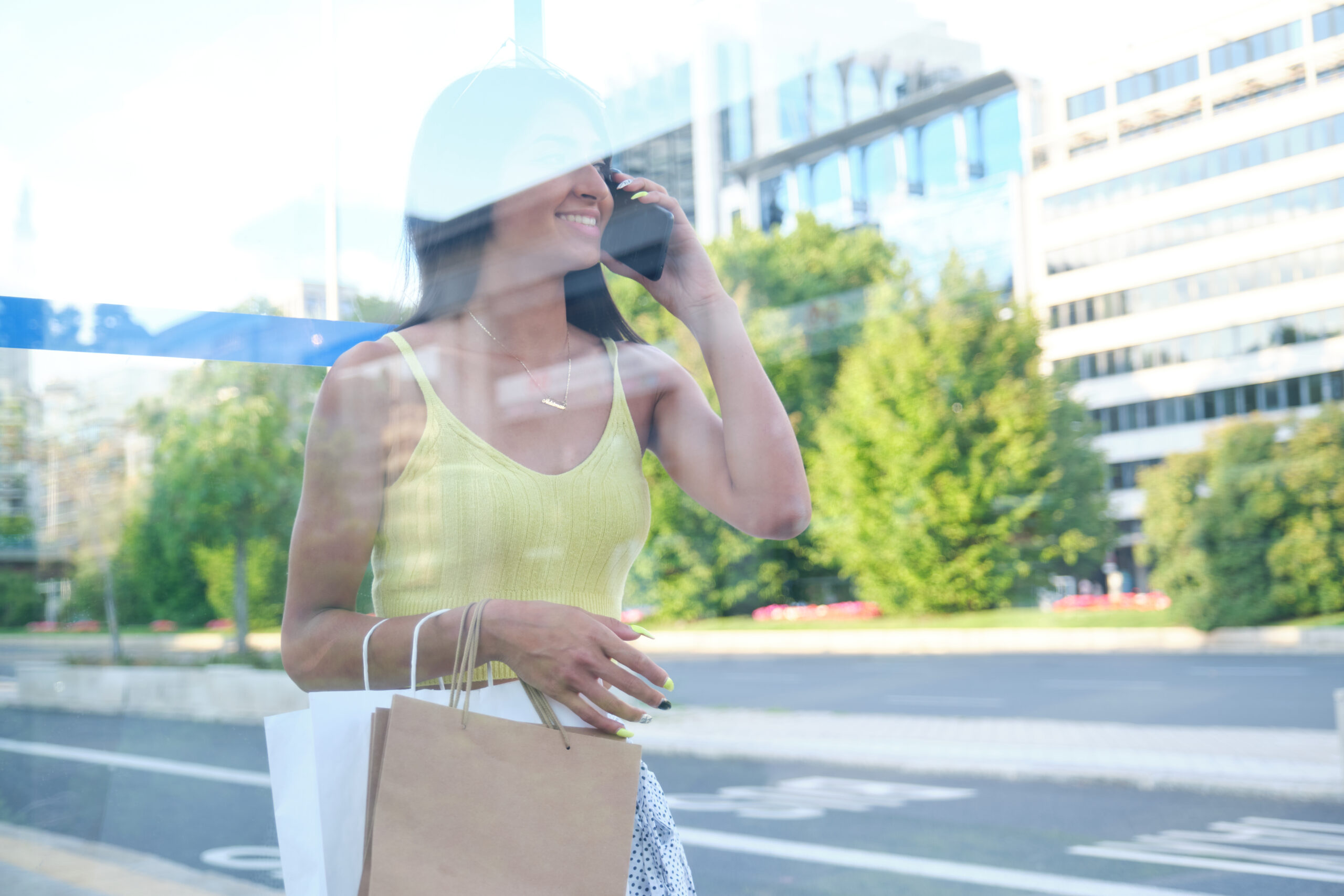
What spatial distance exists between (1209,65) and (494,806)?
14.7m

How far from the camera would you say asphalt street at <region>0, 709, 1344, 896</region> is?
3980 mm

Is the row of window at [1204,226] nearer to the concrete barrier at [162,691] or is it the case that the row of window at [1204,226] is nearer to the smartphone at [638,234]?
the concrete barrier at [162,691]

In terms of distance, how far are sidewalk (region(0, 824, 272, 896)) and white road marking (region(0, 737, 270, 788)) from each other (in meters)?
0.18

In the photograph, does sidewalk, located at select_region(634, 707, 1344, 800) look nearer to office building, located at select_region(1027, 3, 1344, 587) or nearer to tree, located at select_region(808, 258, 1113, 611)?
office building, located at select_region(1027, 3, 1344, 587)

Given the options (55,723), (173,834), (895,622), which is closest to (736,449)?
(55,723)

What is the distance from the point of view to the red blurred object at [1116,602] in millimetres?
15961

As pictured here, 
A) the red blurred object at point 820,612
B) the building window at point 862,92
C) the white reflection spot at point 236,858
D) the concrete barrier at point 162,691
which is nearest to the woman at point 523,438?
the concrete barrier at point 162,691

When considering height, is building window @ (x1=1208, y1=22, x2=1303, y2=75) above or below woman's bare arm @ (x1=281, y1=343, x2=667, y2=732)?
above

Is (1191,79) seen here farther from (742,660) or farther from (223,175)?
(223,175)

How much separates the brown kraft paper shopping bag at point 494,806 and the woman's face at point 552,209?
41 cm

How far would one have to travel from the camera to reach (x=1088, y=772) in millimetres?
7336

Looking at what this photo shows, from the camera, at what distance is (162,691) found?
168 inches

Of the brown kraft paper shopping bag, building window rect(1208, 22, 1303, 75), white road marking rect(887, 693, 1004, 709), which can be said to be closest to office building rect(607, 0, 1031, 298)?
building window rect(1208, 22, 1303, 75)

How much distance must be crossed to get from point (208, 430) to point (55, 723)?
4.66 feet
